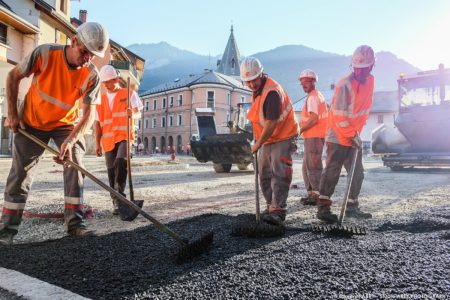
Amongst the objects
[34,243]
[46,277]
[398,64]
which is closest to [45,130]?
[34,243]

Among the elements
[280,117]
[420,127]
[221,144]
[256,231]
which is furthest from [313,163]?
[420,127]

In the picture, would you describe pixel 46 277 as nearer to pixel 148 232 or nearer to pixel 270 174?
pixel 148 232

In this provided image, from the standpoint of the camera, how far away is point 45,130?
3002 mm

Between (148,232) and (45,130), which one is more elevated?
(45,130)

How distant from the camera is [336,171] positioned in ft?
12.9

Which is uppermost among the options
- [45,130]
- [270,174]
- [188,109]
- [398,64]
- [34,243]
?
[398,64]

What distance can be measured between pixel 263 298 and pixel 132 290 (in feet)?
2.23

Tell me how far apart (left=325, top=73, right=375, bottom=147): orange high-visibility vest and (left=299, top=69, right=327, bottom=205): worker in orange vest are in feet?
2.68

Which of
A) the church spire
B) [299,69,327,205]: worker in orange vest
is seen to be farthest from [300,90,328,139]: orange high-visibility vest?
the church spire

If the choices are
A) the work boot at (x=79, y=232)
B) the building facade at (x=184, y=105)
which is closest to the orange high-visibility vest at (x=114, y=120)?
the work boot at (x=79, y=232)

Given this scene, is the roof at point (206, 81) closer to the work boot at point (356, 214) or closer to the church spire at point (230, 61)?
the church spire at point (230, 61)

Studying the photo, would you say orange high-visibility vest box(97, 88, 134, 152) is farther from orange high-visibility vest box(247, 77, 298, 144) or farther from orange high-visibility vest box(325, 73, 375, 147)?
orange high-visibility vest box(325, 73, 375, 147)

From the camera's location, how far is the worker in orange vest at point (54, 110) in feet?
9.12

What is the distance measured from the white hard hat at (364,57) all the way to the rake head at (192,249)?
263 cm
